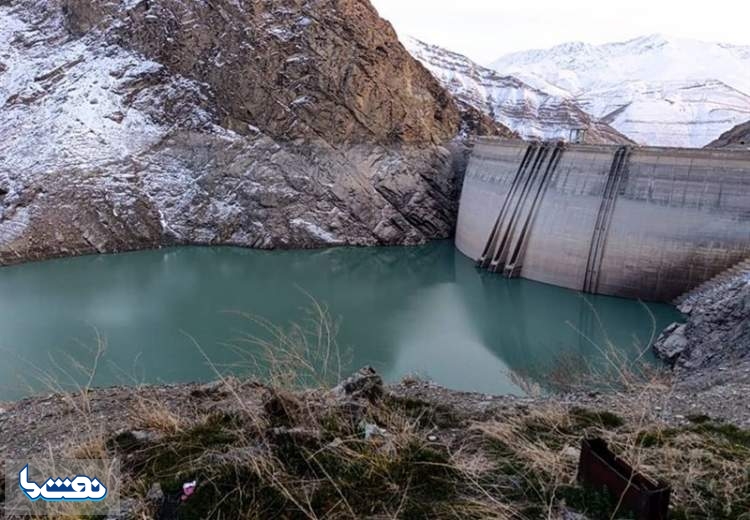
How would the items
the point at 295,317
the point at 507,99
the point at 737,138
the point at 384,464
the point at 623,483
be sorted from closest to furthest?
the point at 623,483 → the point at 384,464 → the point at 295,317 → the point at 737,138 → the point at 507,99

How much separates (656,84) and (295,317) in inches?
2968

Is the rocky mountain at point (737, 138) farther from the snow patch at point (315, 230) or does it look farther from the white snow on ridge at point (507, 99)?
the white snow on ridge at point (507, 99)

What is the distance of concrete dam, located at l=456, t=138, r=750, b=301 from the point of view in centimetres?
1351

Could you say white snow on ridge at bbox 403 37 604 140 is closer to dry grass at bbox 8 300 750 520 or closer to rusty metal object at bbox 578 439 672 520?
dry grass at bbox 8 300 750 520

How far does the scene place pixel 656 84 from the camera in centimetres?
7275

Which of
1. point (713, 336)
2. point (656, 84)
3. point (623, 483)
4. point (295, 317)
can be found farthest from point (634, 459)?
point (656, 84)

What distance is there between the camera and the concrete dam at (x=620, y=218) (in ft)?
44.3

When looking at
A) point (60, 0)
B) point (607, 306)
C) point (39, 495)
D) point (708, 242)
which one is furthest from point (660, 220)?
point (60, 0)

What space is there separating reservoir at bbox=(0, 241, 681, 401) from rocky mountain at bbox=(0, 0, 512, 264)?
223cm

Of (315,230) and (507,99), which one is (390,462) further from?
(507,99)

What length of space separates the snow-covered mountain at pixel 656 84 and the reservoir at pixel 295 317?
45810 mm

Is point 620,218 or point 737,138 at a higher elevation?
point 737,138

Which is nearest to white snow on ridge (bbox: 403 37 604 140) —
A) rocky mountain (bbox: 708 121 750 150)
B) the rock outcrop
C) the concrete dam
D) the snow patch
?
rocky mountain (bbox: 708 121 750 150)

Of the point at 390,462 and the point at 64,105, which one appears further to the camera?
the point at 64,105
